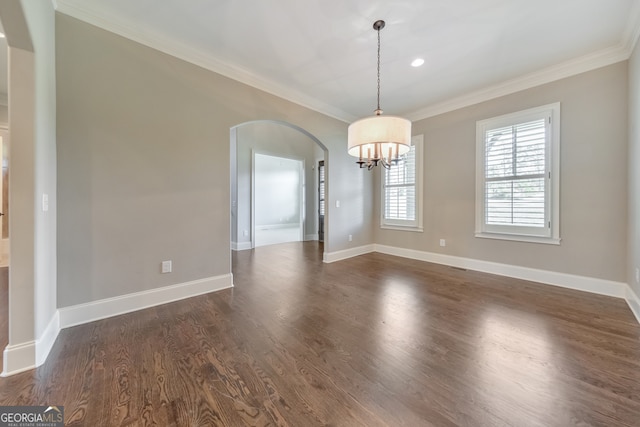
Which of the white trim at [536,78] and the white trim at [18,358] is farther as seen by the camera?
the white trim at [536,78]

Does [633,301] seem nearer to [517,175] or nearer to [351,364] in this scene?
[517,175]

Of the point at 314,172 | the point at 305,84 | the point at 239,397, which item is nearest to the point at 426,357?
the point at 239,397

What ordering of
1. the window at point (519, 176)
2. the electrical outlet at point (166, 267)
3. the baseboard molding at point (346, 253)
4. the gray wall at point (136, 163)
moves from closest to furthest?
the gray wall at point (136, 163) < the electrical outlet at point (166, 267) < the window at point (519, 176) < the baseboard molding at point (346, 253)

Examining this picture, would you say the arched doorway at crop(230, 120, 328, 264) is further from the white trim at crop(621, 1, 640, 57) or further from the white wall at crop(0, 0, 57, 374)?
the white trim at crop(621, 1, 640, 57)

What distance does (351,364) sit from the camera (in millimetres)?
1601

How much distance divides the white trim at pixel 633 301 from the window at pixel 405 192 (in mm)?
2474

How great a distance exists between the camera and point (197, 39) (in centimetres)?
251

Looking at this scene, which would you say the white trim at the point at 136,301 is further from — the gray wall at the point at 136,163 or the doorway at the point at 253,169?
the doorway at the point at 253,169

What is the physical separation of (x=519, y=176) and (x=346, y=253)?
2.95 meters

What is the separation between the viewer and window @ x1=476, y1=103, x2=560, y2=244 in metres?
3.11

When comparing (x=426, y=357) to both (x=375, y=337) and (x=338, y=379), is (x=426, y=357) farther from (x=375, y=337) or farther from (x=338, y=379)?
(x=338, y=379)

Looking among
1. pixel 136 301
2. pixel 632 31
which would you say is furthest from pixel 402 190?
pixel 136 301

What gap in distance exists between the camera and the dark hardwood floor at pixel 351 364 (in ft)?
4.01

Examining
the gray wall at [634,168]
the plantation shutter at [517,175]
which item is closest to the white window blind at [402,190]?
the plantation shutter at [517,175]
